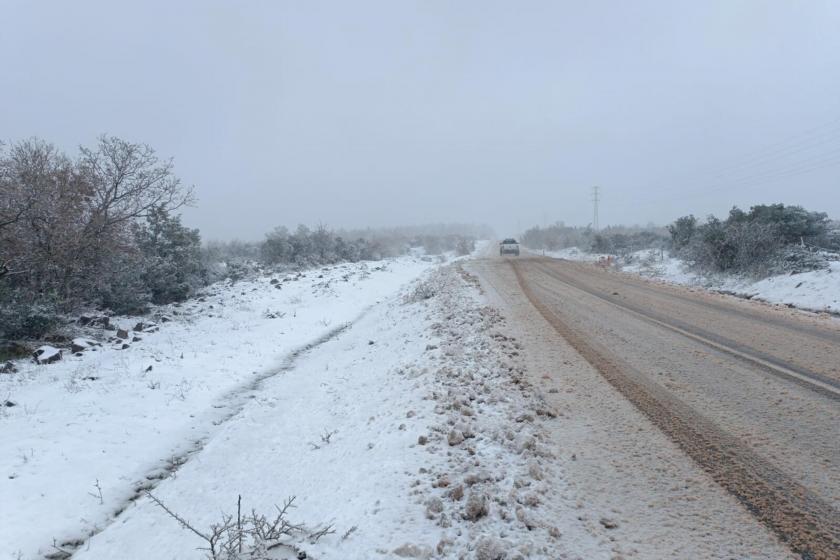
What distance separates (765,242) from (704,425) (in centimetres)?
1712

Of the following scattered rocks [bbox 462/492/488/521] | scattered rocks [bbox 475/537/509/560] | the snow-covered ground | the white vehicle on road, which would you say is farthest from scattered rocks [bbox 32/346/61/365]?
the white vehicle on road

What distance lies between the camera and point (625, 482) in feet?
13.3

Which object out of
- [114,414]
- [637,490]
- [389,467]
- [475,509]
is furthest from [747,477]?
[114,414]

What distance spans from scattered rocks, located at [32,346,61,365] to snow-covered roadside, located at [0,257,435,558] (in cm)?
21

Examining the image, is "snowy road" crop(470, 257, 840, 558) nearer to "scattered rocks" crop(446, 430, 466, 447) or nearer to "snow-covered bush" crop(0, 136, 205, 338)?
"scattered rocks" crop(446, 430, 466, 447)

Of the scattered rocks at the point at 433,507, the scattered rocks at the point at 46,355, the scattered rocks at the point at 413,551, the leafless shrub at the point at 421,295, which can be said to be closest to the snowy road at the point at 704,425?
the scattered rocks at the point at 433,507

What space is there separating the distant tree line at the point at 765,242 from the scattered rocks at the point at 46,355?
904 inches

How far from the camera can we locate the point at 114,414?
25.1ft

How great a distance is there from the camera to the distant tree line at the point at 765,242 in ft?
55.6

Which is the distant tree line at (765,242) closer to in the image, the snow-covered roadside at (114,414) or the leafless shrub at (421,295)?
the leafless shrub at (421,295)

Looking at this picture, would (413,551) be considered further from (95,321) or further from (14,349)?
(95,321)

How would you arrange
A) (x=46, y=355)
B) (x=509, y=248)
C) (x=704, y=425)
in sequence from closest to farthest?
Result: (x=704, y=425) → (x=46, y=355) → (x=509, y=248)

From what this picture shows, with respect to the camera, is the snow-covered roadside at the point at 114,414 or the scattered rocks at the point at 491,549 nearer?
the scattered rocks at the point at 491,549

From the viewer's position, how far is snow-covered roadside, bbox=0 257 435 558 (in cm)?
522
